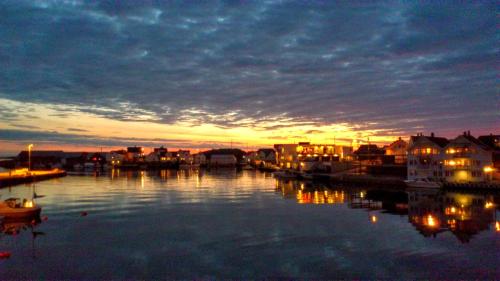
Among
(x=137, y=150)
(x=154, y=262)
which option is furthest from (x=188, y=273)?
(x=137, y=150)

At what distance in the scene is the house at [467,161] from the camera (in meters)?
59.3

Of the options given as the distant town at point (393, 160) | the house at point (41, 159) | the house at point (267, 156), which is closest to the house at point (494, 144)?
the distant town at point (393, 160)

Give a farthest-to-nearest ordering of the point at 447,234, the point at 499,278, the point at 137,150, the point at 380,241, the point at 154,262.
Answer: the point at 137,150 → the point at 447,234 → the point at 380,241 → the point at 154,262 → the point at 499,278

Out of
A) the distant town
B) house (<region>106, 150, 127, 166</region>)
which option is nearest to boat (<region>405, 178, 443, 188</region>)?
the distant town

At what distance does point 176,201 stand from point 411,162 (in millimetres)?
44179

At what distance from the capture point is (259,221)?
107 feet

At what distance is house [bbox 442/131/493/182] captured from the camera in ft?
194

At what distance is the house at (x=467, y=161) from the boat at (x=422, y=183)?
3.45 m

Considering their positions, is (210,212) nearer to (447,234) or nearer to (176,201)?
(176,201)

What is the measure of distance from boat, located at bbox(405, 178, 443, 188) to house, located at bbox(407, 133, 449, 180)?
274cm

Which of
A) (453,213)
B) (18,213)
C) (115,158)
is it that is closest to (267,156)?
(115,158)

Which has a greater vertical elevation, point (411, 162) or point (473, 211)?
point (411, 162)

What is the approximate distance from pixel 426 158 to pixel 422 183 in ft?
22.6

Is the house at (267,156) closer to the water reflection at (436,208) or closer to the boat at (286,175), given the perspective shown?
the boat at (286,175)
